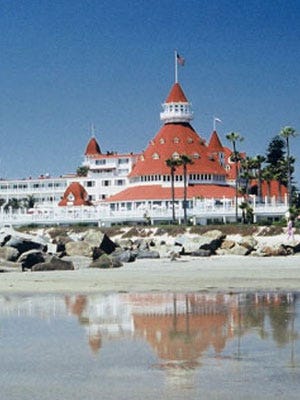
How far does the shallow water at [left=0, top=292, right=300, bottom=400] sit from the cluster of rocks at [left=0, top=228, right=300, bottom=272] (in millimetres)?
11829

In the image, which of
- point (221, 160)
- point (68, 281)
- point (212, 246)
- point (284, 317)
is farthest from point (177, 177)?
point (284, 317)

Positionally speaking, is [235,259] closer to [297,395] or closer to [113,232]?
[113,232]

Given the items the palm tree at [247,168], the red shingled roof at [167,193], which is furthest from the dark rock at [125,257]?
the red shingled roof at [167,193]

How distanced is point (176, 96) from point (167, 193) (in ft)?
58.2

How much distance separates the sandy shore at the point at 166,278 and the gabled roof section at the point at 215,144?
64.2 m

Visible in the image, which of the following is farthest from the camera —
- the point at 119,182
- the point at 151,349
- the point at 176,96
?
the point at 119,182

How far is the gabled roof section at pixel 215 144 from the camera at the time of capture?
10281 cm

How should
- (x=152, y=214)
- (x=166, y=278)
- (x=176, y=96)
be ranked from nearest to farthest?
(x=166, y=278)
(x=152, y=214)
(x=176, y=96)

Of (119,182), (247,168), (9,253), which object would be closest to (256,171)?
(247,168)

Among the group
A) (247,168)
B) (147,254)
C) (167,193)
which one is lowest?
(147,254)

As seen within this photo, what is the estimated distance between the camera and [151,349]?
1488 cm

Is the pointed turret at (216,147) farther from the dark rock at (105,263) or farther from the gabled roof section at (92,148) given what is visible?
the dark rock at (105,263)

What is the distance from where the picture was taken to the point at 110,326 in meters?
17.8

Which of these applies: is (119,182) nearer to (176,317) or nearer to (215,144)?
→ (215,144)
